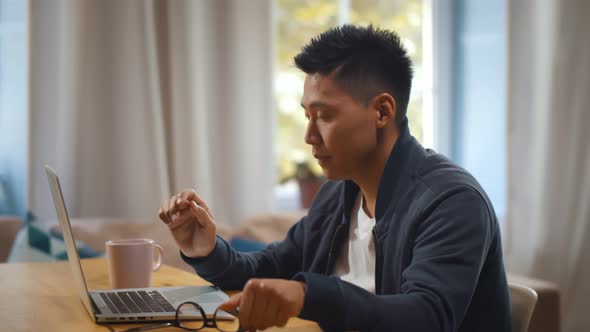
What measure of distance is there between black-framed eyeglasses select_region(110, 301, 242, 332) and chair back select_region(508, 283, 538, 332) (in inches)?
19.2

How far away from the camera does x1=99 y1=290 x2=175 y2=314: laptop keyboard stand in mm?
1243

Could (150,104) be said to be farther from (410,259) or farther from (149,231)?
(410,259)

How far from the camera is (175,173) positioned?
3271 mm

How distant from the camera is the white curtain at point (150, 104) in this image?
3.04 m

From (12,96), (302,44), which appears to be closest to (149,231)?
(12,96)

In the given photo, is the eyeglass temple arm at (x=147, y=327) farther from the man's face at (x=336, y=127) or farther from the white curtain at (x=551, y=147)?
the white curtain at (x=551, y=147)

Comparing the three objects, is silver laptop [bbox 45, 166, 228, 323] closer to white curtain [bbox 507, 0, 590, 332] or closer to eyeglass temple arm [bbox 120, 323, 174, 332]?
eyeglass temple arm [bbox 120, 323, 174, 332]

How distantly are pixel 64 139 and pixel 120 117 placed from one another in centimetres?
25

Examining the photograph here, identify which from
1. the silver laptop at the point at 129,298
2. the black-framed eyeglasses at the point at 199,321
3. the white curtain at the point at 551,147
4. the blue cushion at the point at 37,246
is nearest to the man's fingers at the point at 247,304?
the black-framed eyeglasses at the point at 199,321

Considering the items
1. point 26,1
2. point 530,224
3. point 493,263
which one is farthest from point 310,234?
point 26,1

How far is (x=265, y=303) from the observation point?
922mm

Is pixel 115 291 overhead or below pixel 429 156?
below

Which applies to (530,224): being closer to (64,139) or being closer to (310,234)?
(310,234)

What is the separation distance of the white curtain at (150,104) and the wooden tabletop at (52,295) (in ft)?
4.08
